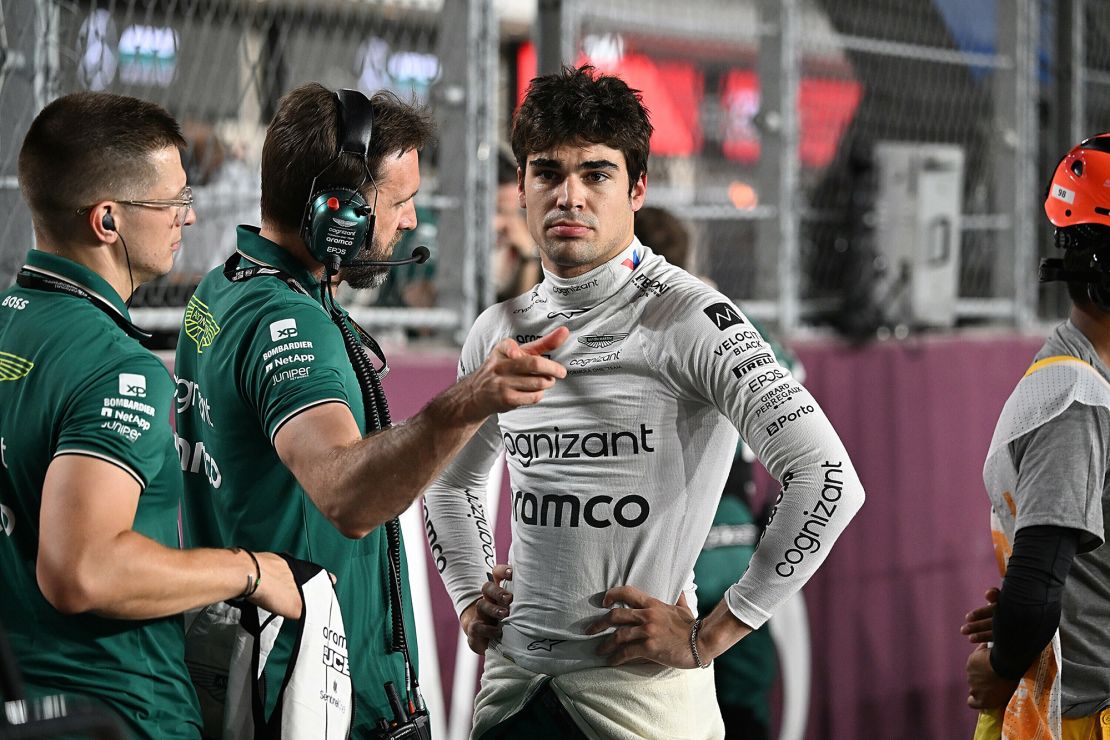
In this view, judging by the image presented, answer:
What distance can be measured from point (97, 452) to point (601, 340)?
3.30ft

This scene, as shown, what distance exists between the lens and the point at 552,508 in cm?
260

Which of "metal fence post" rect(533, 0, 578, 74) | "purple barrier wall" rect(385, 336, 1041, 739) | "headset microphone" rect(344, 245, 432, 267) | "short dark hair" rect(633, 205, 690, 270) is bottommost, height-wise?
"purple barrier wall" rect(385, 336, 1041, 739)

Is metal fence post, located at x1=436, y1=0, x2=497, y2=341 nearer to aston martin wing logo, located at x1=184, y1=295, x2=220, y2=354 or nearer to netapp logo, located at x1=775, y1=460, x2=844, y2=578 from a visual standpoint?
aston martin wing logo, located at x1=184, y1=295, x2=220, y2=354

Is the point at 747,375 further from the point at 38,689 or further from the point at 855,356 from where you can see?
the point at 855,356

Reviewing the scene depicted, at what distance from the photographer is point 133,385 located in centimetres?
205

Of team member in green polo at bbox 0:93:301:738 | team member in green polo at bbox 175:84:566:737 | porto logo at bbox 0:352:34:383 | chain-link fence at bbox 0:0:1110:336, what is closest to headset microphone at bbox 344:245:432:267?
team member in green polo at bbox 175:84:566:737

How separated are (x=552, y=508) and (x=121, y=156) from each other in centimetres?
102

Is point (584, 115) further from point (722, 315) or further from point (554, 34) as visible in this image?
point (554, 34)

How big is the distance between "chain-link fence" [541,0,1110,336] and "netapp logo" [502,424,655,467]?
239cm

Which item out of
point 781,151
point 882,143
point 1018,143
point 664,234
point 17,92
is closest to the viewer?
point 17,92

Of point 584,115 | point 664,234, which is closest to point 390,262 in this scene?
point 584,115

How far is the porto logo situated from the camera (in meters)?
2.07

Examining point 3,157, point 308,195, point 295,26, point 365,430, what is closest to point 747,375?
point 365,430

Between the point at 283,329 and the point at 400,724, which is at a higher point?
the point at 283,329
